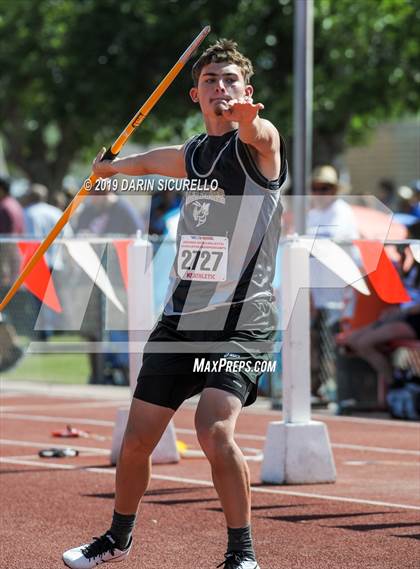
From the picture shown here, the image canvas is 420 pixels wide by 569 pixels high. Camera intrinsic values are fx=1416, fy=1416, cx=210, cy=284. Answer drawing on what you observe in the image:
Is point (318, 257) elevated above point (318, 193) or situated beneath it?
situated beneath

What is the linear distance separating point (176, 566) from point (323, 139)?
2468 cm

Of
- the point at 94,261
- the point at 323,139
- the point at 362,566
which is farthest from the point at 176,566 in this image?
the point at 323,139

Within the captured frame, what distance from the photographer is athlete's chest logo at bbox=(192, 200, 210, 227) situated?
5.86 m

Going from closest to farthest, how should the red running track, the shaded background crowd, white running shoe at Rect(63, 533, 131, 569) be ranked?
white running shoe at Rect(63, 533, 131, 569) → the red running track → the shaded background crowd

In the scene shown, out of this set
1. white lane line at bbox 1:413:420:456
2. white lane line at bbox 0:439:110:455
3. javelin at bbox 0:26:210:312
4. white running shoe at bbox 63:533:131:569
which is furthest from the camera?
white lane line at bbox 0:439:110:455

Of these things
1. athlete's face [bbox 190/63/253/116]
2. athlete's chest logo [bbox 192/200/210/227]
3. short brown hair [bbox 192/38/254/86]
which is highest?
short brown hair [bbox 192/38/254/86]

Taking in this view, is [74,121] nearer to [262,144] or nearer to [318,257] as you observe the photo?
[318,257]

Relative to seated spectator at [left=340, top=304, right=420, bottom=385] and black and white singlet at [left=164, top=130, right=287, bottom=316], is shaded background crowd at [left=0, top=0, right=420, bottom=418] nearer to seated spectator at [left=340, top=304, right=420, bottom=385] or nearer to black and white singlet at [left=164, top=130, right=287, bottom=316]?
seated spectator at [left=340, top=304, right=420, bottom=385]

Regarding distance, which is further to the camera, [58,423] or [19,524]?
[58,423]

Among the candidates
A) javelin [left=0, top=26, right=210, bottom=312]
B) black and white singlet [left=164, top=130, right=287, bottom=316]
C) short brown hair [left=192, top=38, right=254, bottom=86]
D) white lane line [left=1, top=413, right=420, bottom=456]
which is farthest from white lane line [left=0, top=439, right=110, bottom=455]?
short brown hair [left=192, top=38, right=254, bottom=86]

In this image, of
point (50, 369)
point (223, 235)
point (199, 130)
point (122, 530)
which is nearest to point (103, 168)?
point (223, 235)

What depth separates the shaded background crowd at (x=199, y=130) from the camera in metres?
12.7

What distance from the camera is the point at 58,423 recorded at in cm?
1241

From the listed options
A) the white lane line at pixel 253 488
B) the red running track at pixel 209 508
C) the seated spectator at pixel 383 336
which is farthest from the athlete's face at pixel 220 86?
Result: the seated spectator at pixel 383 336
